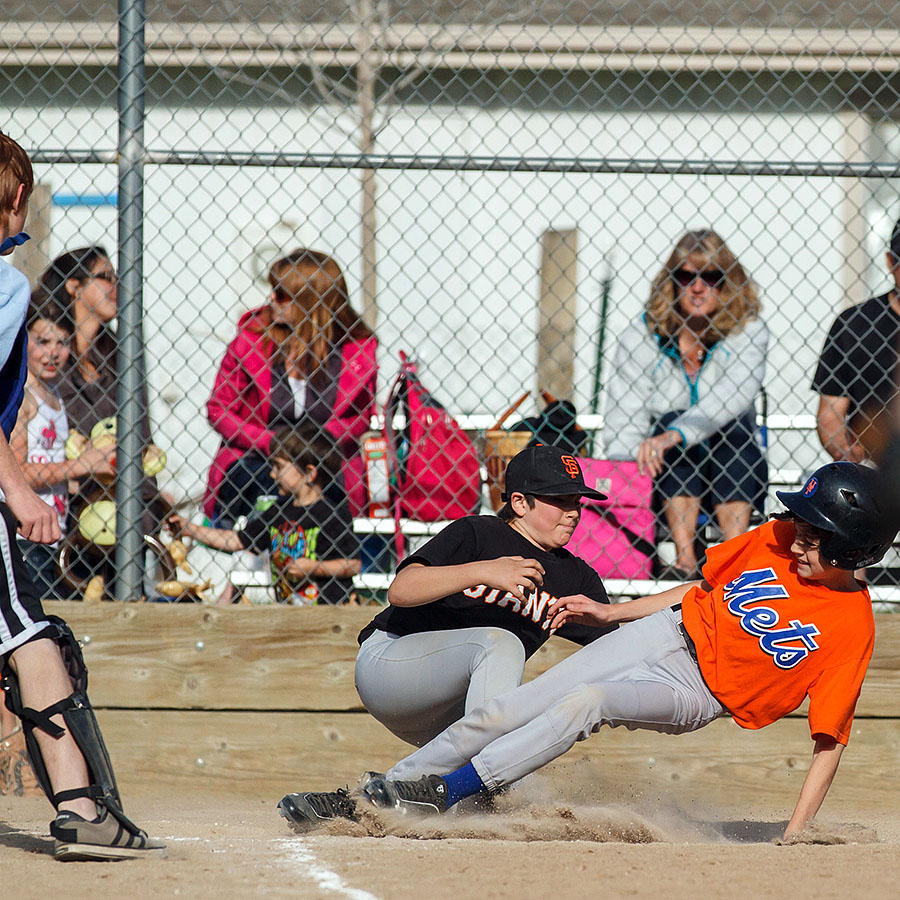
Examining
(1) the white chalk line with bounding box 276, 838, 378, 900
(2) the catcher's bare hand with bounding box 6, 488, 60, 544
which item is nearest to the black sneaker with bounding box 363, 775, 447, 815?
(1) the white chalk line with bounding box 276, 838, 378, 900

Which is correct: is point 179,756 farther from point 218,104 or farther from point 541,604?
point 218,104

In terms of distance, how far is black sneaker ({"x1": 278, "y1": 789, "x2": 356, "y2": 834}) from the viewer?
3.52 m

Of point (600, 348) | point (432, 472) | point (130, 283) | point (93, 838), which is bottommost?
point (93, 838)

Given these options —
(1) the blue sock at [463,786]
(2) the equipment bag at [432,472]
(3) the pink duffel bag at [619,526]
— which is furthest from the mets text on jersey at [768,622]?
(2) the equipment bag at [432,472]

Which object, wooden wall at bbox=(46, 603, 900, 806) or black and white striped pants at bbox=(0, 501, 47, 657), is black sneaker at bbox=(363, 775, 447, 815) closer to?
black and white striped pants at bbox=(0, 501, 47, 657)

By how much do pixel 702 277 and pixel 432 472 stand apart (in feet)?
4.55

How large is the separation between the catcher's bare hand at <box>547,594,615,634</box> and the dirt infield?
1.90 ft

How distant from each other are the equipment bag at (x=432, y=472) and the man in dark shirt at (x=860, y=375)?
1.44 metres

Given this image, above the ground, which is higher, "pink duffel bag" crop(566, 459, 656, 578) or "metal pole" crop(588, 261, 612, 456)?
"metal pole" crop(588, 261, 612, 456)

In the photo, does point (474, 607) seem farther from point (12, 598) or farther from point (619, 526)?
point (12, 598)

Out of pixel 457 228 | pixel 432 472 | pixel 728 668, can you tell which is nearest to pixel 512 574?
pixel 728 668

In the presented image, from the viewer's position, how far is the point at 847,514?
3527 mm

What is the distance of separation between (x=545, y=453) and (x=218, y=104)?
14.6 ft

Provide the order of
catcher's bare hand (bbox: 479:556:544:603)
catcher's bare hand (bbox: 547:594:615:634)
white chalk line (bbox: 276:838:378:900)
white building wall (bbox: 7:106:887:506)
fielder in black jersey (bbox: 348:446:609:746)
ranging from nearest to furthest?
1. white chalk line (bbox: 276:838:378:900)
2. catcher's bare hand (bbox: 479:556:544:603)
3. fielder in black jersey (bbox: 348:446:609:746)
4. catcher's bare hand (bbox: 547:594:615:634)
5. white building wall (bbox: 7:106:887:506)
